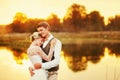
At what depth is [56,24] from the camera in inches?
139

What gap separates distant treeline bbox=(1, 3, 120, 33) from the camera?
353 centimetres

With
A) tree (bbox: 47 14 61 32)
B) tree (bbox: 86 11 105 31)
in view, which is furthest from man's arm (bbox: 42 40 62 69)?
tree (bbox: 86 11 105 31)

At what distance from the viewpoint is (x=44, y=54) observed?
346cm

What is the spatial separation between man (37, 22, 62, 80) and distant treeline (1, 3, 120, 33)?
0.18 feet

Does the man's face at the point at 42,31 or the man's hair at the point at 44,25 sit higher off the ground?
the man's hair at the point at 44,25

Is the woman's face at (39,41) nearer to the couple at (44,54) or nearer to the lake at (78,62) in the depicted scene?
the couple at (44,54)

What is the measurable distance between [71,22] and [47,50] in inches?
14.8

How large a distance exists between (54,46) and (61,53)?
102 millimetres

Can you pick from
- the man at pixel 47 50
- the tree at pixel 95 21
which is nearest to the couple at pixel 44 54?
the man at pixel 47 50

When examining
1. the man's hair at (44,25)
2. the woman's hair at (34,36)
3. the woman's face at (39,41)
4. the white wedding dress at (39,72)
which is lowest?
the white wedding dress at (39,72)

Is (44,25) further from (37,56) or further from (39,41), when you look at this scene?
(37,56)

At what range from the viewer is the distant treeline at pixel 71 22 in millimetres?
3531

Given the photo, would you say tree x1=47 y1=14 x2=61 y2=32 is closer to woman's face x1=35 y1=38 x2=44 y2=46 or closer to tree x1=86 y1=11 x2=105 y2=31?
woman's face x1=35 y1=38 x2=44 y2=46

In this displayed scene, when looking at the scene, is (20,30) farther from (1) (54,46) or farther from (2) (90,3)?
(2) (90,3)
